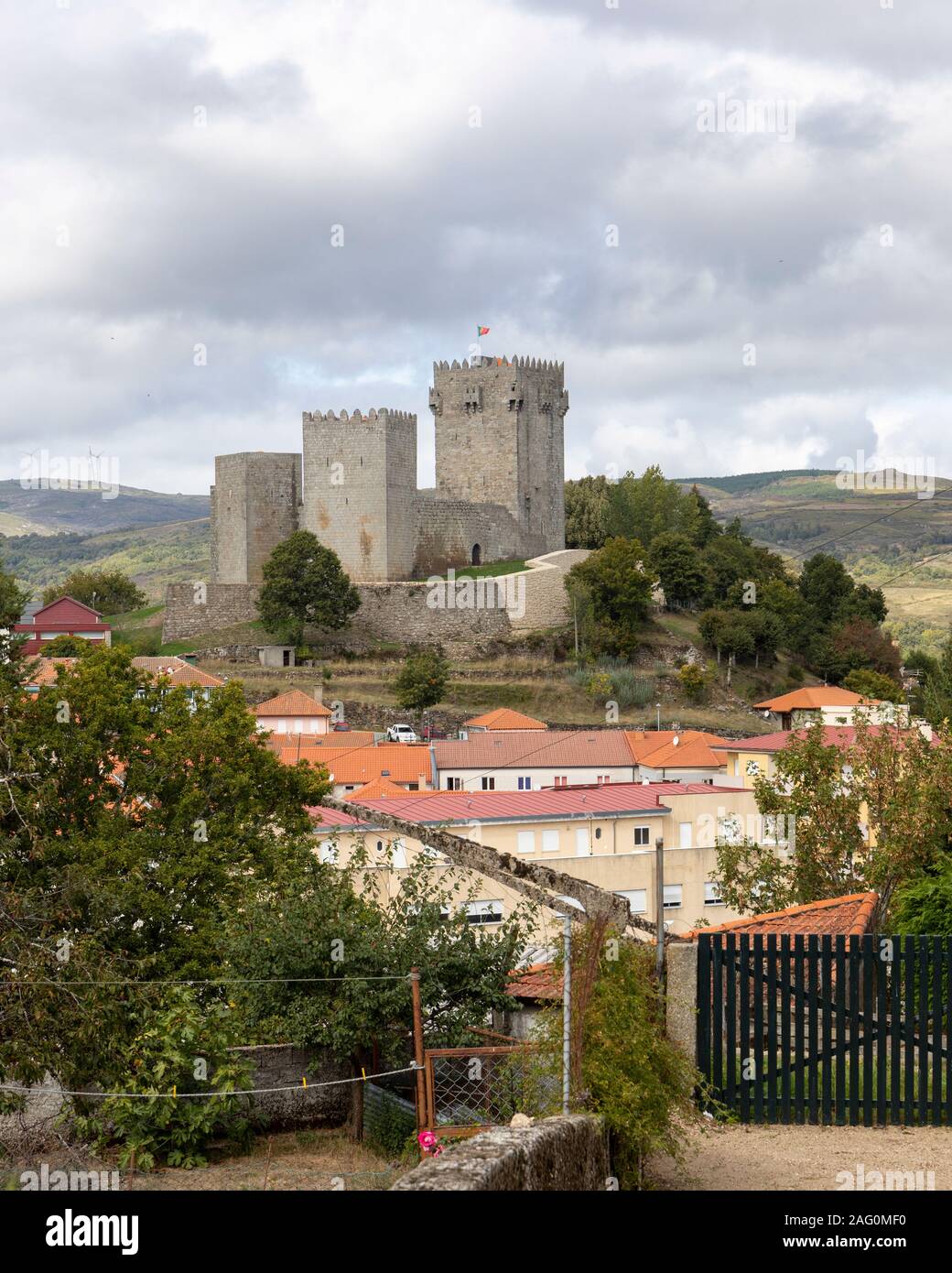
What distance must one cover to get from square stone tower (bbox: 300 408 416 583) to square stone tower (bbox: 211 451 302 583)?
4.50 ft

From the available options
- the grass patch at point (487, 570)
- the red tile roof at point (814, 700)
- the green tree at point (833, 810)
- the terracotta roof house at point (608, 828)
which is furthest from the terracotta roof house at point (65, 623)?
the green tree at point (833, 810)

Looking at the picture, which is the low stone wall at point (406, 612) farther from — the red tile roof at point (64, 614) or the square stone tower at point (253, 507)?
the red tile roof at point (64, 614)

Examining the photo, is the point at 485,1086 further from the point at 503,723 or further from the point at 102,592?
the point at 102,592

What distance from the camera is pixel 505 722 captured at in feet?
173

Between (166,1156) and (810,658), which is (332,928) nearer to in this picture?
(166,1156)

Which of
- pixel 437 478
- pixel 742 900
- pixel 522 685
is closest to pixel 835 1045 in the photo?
pixel 742 900

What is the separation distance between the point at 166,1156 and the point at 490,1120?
81.8 inches

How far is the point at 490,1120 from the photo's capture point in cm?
862

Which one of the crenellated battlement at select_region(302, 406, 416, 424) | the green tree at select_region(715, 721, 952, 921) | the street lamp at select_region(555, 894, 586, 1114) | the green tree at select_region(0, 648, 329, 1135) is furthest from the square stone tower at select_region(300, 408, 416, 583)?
the street lamp at select_region(555, 894, 586, 1114)

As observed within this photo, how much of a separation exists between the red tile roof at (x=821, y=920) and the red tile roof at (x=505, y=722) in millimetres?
39222

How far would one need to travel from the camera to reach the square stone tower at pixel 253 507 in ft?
211

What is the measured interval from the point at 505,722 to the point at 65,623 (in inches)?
896

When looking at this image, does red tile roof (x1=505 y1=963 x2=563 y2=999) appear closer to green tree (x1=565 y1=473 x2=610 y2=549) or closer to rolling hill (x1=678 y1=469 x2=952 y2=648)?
green tree (x1=565 y1=473 x2=610 y2=549)

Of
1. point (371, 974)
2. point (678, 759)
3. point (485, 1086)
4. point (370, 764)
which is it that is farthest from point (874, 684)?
point (371, 974)
